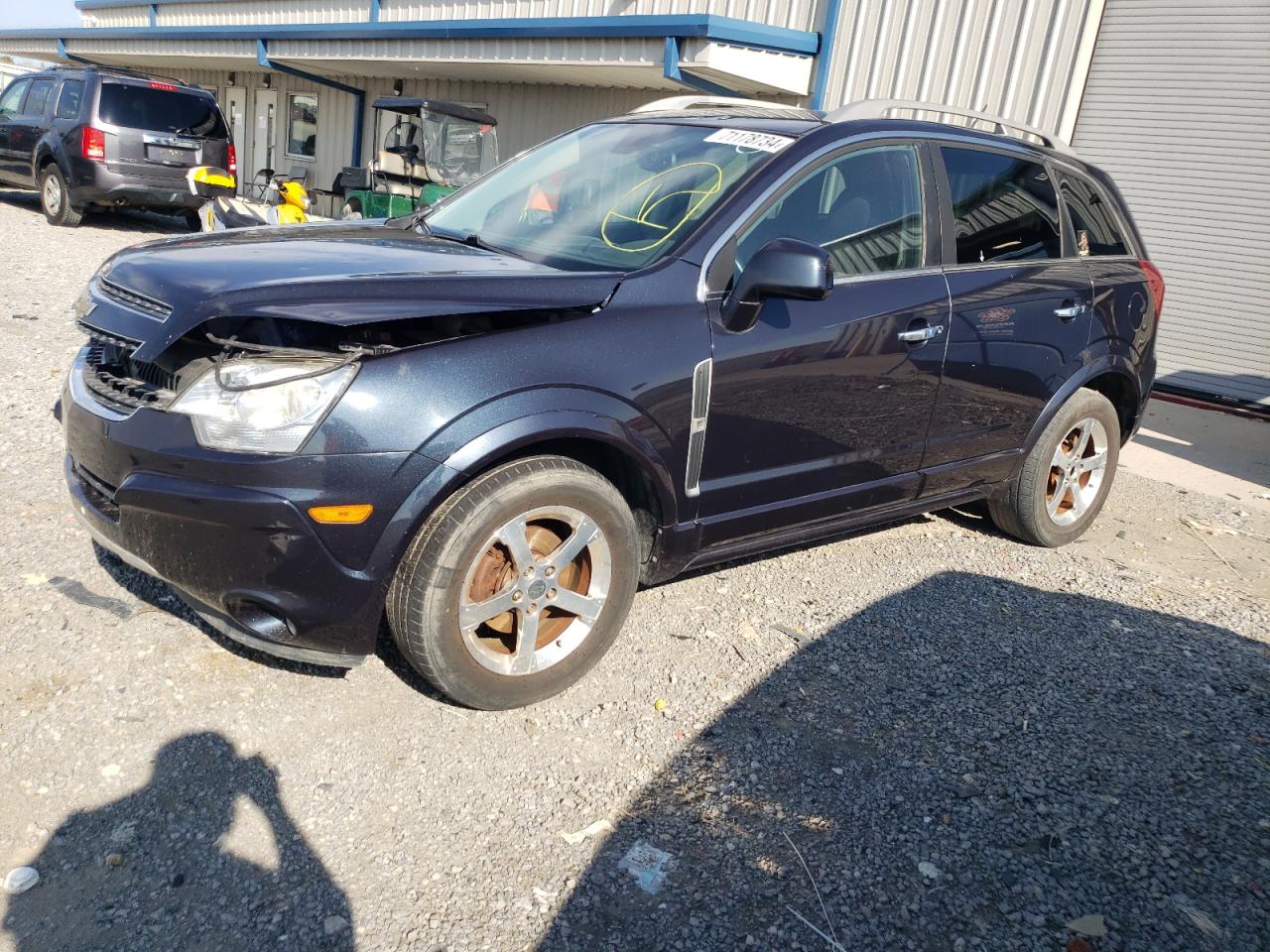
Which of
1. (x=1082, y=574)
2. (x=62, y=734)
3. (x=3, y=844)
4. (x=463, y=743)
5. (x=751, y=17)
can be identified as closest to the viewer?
(x=3, y=844)

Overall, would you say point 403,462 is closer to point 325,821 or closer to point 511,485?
point 511,485

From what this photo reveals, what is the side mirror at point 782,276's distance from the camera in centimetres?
314

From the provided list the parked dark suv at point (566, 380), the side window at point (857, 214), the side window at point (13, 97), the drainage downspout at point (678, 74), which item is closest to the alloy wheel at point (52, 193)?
the side window at point (13, 97)

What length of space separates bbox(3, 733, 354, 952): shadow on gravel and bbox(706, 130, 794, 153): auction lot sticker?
8.72 feet

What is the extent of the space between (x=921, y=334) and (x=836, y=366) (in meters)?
0.47

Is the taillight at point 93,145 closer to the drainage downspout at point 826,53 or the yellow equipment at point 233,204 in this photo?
the yellow equipment at point 233,204

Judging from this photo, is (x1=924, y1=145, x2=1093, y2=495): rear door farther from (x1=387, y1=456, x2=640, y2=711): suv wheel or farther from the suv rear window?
the suv rear window

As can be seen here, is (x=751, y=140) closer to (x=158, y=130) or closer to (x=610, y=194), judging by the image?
(x=610, y=194)

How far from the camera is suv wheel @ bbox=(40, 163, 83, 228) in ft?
43.0

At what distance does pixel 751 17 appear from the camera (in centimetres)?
1251

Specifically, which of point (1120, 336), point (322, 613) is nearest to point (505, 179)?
point (322, 613)

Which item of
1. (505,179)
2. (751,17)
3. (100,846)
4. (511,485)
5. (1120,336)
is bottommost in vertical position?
(100,846)

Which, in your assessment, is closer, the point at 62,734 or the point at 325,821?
the point at 325,821

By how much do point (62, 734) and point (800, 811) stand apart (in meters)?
2.06
